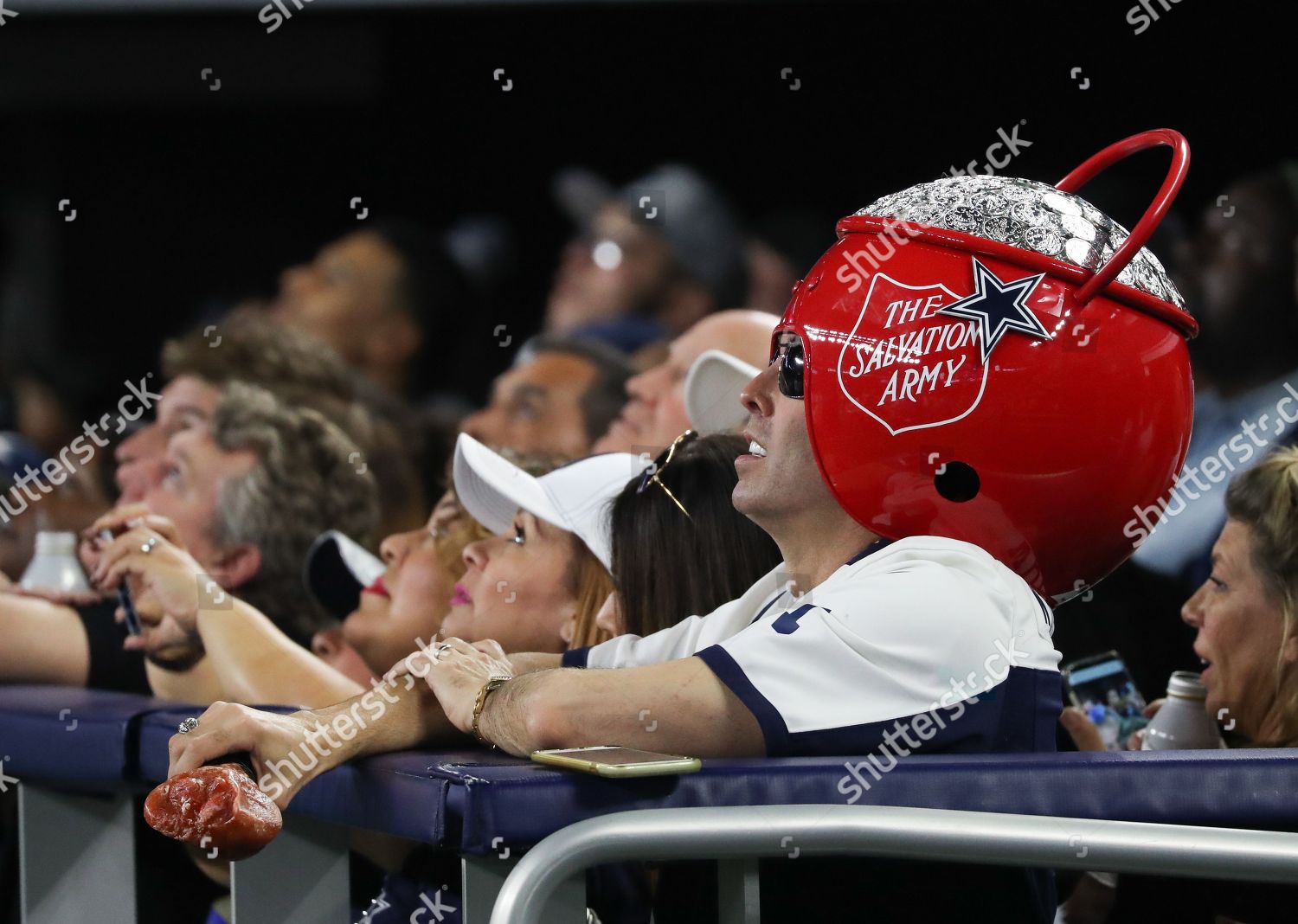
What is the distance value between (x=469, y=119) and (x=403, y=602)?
3.39m

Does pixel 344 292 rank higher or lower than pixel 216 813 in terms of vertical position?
higher

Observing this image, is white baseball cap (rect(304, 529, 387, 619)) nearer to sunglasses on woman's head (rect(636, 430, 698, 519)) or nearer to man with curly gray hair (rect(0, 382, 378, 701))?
man with curly gray hair (rect(0, 382, 378, 701))

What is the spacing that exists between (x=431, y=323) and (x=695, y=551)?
345cm

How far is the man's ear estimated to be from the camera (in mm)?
2719

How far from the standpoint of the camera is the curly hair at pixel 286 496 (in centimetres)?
275

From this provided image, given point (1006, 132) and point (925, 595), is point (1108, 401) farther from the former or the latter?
point (1006, 132)

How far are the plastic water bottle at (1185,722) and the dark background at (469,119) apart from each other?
7.64 ft

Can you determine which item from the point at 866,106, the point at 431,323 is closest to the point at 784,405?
the point at 866,106

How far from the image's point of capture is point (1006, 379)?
4.78ft

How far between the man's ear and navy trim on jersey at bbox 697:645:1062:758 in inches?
61.9

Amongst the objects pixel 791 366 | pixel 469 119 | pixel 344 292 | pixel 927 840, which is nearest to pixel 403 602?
pixel 791 366

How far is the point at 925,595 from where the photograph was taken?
1354 millimetres

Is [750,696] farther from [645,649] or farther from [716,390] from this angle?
[716,390]

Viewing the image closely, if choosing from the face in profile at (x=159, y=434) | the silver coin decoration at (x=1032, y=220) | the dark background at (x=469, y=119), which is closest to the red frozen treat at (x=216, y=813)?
the silver coin decoration at (x=1032, y=220)
